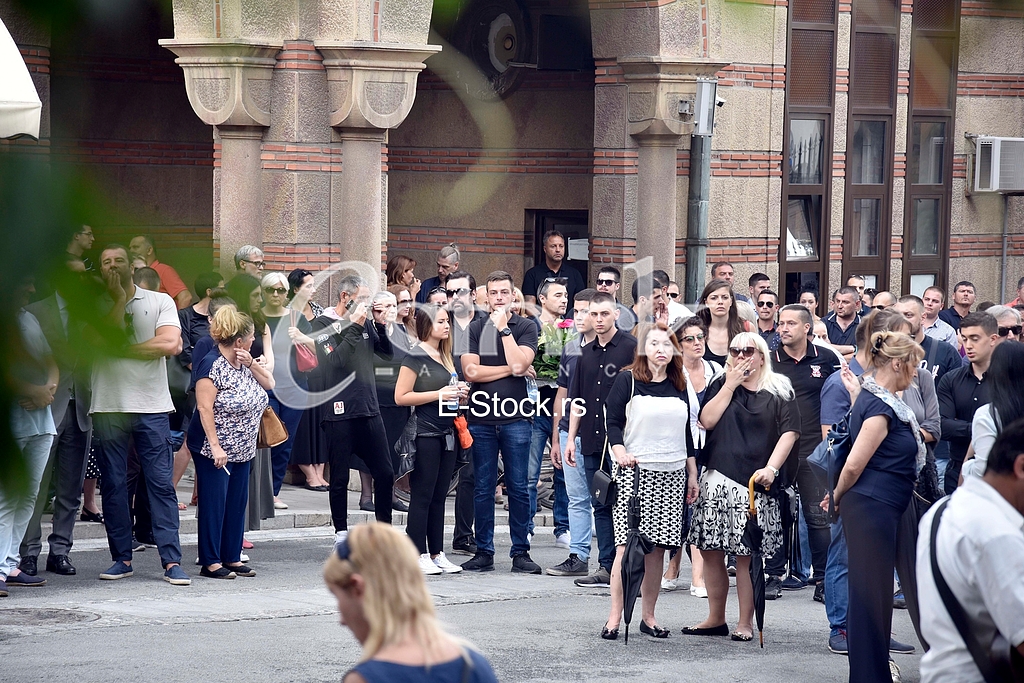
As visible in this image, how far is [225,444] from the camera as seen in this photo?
9414 mm

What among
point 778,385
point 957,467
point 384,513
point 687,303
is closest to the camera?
point 778,385

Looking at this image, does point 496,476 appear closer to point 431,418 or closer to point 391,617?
point 431,418

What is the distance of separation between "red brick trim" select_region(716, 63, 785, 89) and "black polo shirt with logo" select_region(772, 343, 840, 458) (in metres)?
7.31

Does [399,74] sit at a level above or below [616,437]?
above

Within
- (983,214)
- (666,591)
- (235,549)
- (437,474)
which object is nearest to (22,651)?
(235,549)

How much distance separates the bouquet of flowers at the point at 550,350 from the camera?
1067 cm

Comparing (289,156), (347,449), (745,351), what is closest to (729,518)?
(745,351)

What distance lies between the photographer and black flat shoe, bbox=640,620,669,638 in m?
8.16

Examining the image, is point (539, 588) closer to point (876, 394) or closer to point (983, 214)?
point (876, 394)

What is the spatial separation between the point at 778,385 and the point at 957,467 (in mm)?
1904

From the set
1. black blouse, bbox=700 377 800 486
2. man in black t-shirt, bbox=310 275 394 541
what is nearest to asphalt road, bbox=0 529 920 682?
man in black t-shirt, bbox=310 275 394 541

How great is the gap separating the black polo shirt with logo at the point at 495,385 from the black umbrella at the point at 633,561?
2.12 meters

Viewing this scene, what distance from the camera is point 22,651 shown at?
7316mm

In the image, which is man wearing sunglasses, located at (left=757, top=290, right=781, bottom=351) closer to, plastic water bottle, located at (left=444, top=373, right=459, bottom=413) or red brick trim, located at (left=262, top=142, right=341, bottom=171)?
plastic water bottle, located at (left=444, top=373, right=459, bottom=413)
